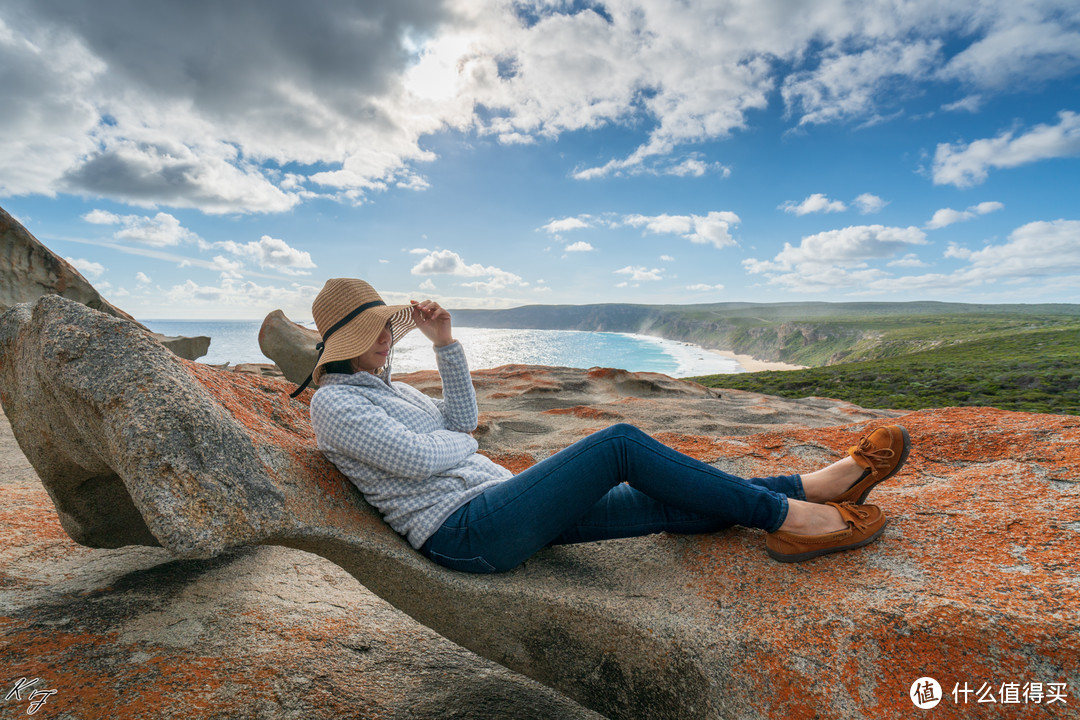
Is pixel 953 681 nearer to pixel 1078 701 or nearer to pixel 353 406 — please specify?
pixel 1078 701

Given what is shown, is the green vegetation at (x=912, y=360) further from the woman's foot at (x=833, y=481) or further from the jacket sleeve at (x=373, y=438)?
the jacket sleeve at (x=373, y=438)

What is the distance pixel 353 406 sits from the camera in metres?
2.60

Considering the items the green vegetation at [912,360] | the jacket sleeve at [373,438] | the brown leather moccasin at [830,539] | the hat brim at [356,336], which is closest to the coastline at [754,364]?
the green vegetation at [912,360]

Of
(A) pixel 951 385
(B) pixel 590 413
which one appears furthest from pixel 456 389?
(A) pixel 951 385

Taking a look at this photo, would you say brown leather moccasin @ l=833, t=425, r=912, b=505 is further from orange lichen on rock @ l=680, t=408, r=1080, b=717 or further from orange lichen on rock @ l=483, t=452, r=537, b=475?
orange lichen on rock @ l=483, t=452, r=537, b=475

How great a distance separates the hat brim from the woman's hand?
Result: 32 cm

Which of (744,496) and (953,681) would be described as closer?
(953,681)

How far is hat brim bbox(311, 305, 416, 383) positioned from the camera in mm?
2771

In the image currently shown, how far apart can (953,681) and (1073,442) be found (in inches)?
92.7

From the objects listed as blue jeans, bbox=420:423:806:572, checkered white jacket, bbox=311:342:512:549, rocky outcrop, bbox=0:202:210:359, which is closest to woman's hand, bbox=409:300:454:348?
checkered white jacket, bbox=311:342:512:549

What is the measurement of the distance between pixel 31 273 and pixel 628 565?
1160 cm

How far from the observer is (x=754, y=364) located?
65625 mm

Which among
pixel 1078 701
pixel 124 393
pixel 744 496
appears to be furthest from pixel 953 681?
pixel 124 393

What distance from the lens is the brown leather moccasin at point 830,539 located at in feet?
8.07
